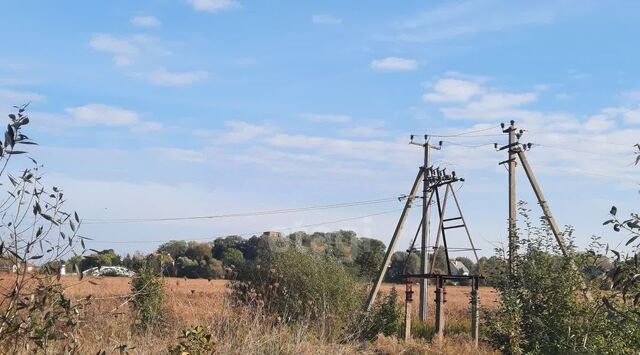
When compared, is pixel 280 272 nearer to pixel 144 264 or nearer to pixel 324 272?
pixel 324 272

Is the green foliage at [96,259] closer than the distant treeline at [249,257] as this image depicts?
Yes

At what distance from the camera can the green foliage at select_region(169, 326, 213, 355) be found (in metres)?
6.59

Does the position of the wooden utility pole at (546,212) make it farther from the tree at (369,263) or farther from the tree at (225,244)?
the tree at (225,244)

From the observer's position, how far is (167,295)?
12.5 meters

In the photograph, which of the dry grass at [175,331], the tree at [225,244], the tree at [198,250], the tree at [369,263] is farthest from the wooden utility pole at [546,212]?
the tree at [198,250]

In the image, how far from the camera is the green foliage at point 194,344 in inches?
260

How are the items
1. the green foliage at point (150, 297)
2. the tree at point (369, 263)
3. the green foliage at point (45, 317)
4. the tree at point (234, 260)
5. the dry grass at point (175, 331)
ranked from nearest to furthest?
the green foliage at point (45, 317) < the dry grass at point (175, 331) < the green foliage at point (150, 297) < the tree at point (234, 260) < the tree at point (369, 263)

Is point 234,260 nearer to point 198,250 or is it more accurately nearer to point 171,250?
point 171,250

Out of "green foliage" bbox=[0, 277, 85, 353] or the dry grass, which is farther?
the dry grass

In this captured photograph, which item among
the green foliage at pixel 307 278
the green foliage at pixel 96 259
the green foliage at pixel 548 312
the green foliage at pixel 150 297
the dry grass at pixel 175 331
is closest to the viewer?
the green foliage at pixel 96 259

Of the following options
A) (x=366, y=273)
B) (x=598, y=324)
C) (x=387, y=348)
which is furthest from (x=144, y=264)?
(x=366, y=273)

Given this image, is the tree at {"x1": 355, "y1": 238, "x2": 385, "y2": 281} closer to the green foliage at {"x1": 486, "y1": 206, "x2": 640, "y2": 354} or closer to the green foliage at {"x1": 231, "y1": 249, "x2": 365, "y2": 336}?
the green foliage at {"x1": 231, "y1": 249, "x2": 365, "y2": 336}

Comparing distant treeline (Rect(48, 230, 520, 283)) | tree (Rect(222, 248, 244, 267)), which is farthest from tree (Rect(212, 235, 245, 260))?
tree (Rect(222, 248, 244, 267))

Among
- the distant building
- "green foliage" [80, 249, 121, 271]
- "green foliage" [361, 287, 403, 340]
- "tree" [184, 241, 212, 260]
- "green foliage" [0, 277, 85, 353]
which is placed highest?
the distant building
